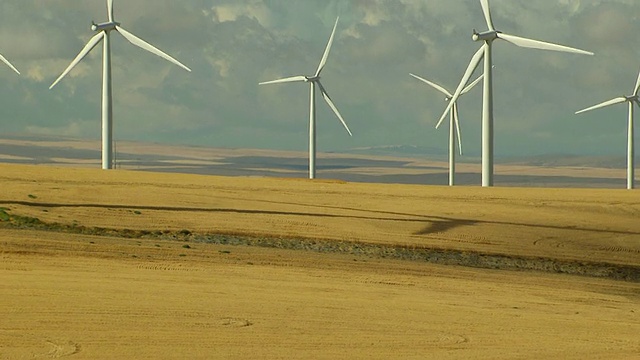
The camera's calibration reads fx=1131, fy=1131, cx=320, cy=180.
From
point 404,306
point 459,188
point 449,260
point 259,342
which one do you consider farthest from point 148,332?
point 459,188

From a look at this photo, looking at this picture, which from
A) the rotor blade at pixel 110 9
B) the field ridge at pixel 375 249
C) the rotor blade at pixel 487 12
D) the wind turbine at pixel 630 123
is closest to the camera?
the field ridge at pixel 375 249

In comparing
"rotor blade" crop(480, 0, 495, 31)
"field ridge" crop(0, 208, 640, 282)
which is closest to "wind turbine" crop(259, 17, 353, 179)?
"rotor blade" crop(480, 0, 495, 31)

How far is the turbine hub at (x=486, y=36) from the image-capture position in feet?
199

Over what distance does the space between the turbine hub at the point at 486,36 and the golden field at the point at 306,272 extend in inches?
379

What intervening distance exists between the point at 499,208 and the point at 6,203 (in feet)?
66.0

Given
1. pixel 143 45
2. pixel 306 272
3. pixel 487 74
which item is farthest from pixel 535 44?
pixel 306 272

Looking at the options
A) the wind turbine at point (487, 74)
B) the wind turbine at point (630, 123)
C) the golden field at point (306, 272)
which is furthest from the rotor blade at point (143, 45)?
the wind turbine at point (630, 123)

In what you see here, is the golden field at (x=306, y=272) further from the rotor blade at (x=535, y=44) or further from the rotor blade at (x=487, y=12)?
the rotor blade at (x=487, y=12)

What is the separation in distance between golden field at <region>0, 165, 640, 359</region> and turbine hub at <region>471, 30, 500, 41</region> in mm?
9623

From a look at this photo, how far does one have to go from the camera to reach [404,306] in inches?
917

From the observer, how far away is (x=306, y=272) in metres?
28.6

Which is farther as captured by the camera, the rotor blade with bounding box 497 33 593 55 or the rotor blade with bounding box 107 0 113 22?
the rotor blade with bounding box 107 0 113 22

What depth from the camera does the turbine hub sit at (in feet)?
199

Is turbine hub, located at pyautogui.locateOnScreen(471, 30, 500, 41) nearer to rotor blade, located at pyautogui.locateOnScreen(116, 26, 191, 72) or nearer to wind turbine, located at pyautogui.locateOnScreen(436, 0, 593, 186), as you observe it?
wind turbine, located at pyautogui.locateOnScreen(436, 0, 593, 186)
